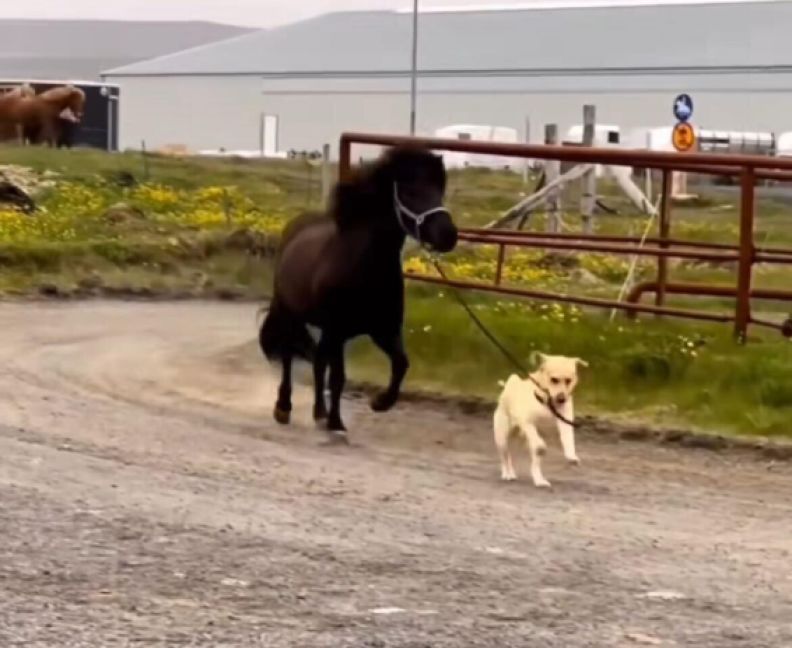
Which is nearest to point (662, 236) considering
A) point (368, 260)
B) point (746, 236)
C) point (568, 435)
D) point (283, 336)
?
point (746, 236)

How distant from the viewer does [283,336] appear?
11.3m

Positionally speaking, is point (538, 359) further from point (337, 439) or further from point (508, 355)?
point (508, 355)

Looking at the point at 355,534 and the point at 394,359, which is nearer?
the point at 355,534

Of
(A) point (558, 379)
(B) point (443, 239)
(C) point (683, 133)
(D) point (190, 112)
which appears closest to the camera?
(A) point (558, 379)

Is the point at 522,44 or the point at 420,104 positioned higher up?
the point at 522,44

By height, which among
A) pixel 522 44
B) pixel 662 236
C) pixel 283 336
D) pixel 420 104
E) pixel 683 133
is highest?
pixel 522 44

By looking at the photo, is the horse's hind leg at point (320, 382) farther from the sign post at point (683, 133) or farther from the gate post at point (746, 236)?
the sign post at point (683, 133)

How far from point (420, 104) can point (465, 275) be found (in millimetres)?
45192

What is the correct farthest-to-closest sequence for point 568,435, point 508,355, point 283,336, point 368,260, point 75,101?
point 75,101, point 283,336, point 508,355, point 368,260, point 568,435

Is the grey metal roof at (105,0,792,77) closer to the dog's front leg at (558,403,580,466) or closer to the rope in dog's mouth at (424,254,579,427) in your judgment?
the rope in dog's mouth at (424,254,579,427)

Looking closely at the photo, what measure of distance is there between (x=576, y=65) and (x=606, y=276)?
4265 cm

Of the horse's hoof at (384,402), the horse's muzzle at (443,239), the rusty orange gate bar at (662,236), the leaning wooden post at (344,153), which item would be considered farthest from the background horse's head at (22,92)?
the horse's muzzle at (443,239)

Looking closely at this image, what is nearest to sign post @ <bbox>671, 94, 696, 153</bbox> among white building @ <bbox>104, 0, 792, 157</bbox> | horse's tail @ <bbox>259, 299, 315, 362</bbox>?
horse's tail @ <bbox>259, 299, 315, 362</bbox>

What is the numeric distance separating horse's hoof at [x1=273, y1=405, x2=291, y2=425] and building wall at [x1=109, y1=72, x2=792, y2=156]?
4564cm
